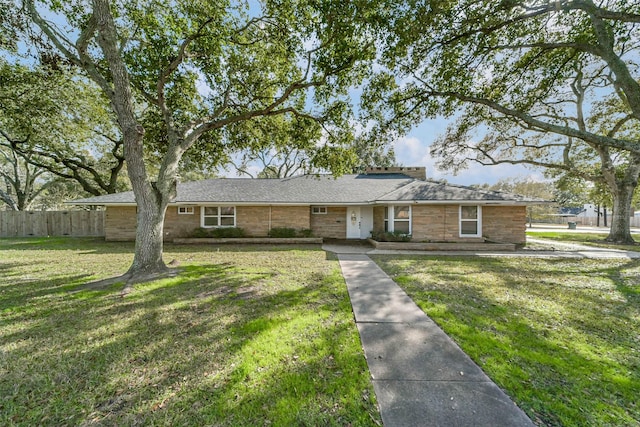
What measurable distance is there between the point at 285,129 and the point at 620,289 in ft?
37.0

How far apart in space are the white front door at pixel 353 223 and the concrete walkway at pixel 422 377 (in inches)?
402

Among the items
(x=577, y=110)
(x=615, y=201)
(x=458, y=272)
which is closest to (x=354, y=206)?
(x=458, y=272)

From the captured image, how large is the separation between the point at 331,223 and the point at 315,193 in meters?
2.09

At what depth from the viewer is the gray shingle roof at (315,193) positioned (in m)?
12.1

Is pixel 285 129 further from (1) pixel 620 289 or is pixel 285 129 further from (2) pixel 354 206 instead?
(1) pixel 620 289

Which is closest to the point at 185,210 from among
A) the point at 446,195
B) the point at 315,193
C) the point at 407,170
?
the point at 315,193

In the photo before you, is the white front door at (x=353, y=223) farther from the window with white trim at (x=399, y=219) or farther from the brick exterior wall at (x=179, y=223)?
the brick exterior wall at (x=179, y=223)

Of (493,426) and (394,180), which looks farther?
(394,180)

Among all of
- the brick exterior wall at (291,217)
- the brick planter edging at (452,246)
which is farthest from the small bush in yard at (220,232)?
the brick planter edging at (452,246)

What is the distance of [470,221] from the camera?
1230cm

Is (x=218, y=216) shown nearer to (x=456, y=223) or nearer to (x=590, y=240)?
(x=456, y=223)

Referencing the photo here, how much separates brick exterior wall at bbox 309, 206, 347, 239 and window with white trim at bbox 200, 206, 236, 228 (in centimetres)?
479

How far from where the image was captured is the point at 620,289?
6020mm

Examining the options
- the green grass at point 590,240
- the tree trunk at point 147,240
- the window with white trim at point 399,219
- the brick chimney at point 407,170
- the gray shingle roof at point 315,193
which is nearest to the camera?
the tree trunk at point 147,240
